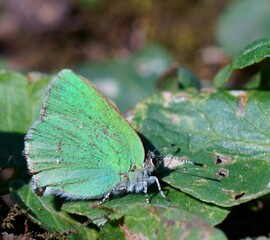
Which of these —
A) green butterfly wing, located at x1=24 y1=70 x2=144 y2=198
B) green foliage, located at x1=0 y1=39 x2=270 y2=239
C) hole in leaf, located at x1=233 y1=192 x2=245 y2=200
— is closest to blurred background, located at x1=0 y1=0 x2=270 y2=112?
green foliage, located at x1=0 y1=39 x2=270 y2=239

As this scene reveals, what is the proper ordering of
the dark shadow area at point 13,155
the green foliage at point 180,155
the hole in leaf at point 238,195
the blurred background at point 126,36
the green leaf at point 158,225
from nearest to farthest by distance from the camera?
the green leaf at point 158,225 < the green foliage at point 180,155 < the hole in leaf at point 238,195 < the dark shadow area at point 13,155 < the blurred background at point 126,36

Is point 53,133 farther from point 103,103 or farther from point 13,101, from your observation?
point 13,101

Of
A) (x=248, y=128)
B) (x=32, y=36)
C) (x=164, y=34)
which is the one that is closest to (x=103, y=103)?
(x=248, y=128)

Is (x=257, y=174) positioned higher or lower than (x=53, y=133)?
lower

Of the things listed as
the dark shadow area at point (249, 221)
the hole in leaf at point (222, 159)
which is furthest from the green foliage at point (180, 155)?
the dark shadow area at point (249, 221)

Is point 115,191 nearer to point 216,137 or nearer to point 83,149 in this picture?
point 83,149

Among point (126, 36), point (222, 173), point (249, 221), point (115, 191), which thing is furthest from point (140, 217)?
point (126, 36)

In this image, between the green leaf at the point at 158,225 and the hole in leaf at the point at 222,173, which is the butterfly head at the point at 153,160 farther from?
the green leaf at the point at 158,225
